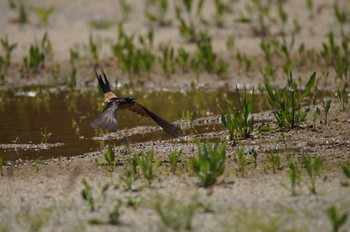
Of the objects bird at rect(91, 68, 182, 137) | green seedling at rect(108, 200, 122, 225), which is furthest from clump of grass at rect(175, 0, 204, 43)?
green seedling at rect(108, 200, 122, 225)

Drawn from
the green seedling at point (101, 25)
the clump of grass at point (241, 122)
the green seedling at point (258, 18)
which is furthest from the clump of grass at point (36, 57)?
the clump of grass at point (241, 122)


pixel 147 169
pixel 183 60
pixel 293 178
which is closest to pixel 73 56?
pixel 183 60

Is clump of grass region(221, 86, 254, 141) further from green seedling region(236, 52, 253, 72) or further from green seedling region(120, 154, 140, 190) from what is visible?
green seedling region(236, 52, 253, 72)

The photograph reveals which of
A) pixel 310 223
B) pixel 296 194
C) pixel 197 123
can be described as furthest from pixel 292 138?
pixel 310 223

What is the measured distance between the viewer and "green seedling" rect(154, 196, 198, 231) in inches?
166

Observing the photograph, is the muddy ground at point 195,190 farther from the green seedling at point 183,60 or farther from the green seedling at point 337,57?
the green seedling at point 183,60

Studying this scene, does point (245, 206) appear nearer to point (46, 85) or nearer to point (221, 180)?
point (221, 180)

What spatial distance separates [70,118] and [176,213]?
3.44 meters

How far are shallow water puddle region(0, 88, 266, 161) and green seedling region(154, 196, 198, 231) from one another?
1853 mm

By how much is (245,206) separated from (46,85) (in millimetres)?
5291

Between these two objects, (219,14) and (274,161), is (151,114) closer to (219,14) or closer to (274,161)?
(274,161)

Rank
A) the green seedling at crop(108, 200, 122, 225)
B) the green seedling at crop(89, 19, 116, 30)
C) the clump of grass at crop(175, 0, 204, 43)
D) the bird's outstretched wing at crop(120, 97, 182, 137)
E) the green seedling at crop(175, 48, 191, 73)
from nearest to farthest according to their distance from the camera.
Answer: the green seedling at crop(108, 200, 122, 225)
the bird's outstretched wing at crop(120, 97, 182, 137)
the green seedling at crop(175, 48, 191, 73)
the clump of grass at crop(175, 0, 204, 43)
the green seedling at crop(89, 19, 116, 30)

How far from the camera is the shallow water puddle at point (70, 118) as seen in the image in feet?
21.5

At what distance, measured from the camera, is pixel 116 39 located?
36.0 feet
